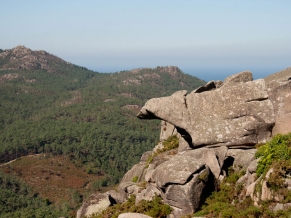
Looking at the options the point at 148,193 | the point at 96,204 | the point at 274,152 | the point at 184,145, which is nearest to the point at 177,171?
the point at 148,193

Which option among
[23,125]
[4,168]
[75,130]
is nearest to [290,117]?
[4,168]

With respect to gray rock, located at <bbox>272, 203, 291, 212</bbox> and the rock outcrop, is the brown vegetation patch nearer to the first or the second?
the rock outcrop

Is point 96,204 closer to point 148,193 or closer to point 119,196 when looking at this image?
point 119,196

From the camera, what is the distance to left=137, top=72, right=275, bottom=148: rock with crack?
15898mm

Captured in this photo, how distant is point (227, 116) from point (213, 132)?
1100 mm

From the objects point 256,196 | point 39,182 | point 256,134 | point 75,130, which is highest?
point 256,134

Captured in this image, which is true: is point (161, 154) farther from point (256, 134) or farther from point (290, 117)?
point (290, 117)

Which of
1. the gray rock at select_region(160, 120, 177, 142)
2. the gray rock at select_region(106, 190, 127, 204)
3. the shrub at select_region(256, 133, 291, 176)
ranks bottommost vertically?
the gray rock at select_region(106, 190, 127, 204)

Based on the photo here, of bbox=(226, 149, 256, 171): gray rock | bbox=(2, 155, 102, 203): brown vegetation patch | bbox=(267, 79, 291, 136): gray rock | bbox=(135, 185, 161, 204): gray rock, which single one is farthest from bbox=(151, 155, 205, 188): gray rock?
bbox=(2, 155, 102, 203): brown vegetation patch

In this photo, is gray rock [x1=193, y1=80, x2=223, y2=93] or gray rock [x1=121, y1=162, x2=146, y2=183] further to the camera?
gray rock [x1=121, y1=162, x2=146, y2=183]

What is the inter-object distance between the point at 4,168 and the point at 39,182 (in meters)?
15.9

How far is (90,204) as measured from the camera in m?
18.1

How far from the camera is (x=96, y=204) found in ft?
58.5

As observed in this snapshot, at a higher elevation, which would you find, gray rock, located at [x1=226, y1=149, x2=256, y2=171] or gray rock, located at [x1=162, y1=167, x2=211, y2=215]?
gray rock, located at [x1=226, y1=149, x2=256, y2=171]
